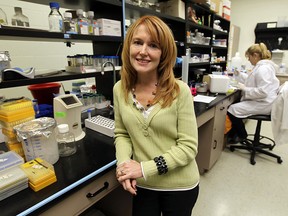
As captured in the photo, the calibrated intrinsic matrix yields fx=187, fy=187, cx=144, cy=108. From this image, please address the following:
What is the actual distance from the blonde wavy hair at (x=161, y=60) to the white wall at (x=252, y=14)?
17.3 ft

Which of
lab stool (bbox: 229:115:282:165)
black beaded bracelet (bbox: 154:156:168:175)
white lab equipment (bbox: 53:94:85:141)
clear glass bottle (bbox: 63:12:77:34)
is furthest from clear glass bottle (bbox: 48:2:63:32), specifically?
lab stool (bbox: 229:115:282:165)

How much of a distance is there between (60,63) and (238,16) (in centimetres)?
498

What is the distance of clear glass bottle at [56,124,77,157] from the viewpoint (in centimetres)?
100

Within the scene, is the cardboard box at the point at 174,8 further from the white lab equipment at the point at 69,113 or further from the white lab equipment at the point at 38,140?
the white lab equipment at the point at 38,140

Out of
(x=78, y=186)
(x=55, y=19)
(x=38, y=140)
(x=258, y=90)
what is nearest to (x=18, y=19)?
(x=55, y=19)

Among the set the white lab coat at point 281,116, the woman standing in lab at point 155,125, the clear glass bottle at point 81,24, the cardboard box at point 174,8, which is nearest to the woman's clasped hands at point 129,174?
the woman standing in lab at point 155,125

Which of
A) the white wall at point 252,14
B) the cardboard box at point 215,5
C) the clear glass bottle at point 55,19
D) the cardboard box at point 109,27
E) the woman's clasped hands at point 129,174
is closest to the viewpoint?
the woman's clasped hands at point 129,174

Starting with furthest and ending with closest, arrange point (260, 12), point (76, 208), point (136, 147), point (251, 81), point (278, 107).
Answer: point (260, 12) < point (251, 81) < point (278, 107) < point (136, 147) < point (76, 208)

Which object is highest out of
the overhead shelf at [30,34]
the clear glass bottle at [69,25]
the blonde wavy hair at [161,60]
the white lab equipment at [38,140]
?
the clear glass bottle at [69,25]

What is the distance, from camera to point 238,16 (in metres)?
5.09

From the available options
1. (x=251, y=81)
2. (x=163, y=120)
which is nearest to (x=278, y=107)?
(x=251, y=81)

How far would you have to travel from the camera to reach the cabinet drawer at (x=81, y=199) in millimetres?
757

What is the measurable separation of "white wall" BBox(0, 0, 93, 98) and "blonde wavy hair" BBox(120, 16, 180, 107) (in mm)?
1230

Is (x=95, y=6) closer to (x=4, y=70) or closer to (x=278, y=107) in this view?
(x=4, y=70)
